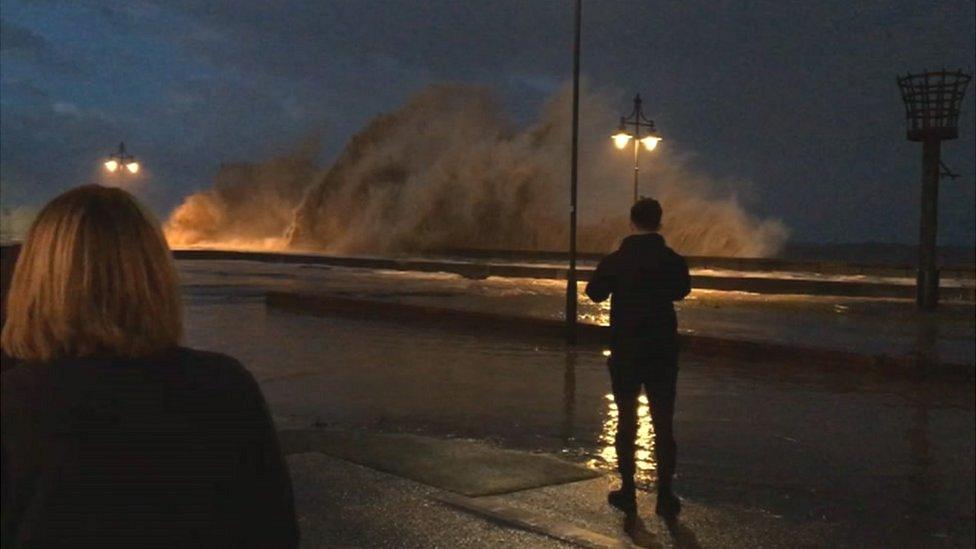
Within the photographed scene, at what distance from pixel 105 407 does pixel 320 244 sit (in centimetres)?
6203

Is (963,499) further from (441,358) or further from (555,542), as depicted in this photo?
(441,358)

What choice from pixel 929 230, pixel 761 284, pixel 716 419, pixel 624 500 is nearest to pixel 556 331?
pixel 716 419

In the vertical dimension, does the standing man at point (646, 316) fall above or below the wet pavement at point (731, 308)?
above

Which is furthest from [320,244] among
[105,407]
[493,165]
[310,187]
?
[105,407]

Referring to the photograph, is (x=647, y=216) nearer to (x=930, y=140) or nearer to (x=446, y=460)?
(x=446, y=460)

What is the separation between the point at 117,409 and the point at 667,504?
4635 mm

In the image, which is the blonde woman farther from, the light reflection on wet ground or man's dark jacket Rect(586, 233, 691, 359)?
the light reflection on wet ground

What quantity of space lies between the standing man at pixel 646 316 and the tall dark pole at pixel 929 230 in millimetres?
17814

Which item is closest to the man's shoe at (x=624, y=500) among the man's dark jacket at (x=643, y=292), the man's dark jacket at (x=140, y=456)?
the man's dark jacket at (x=643, y=292)

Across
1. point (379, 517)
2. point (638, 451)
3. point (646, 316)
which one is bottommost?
point (638, 451)

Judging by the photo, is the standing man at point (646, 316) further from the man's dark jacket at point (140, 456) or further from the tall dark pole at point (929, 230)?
the tall dark pole at point (929, 230)

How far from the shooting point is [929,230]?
22.3 m

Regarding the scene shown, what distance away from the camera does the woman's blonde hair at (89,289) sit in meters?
1.73

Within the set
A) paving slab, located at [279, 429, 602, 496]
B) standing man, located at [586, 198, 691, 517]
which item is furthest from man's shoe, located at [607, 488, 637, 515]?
paving slab, located at [279, 429, 602, 496]
